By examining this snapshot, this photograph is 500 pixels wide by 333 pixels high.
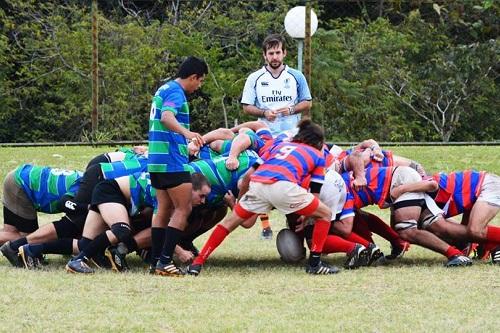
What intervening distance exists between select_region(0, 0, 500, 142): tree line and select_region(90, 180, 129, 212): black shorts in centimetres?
862

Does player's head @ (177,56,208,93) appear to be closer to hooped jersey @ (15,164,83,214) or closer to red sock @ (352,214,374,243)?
hooped jersey @ (15,164,83,214)

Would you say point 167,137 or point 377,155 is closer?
point 167,137

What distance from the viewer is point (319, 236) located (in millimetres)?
7254

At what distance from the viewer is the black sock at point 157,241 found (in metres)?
7.28

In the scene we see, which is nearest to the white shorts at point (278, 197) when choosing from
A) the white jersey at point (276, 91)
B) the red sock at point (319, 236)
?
the red sock at point (319, 236)

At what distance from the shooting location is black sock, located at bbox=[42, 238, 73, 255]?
7535 millimetres

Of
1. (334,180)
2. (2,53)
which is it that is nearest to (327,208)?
(334,180)

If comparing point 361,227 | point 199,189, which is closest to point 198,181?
point 199,189

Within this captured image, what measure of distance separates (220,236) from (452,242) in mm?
1823

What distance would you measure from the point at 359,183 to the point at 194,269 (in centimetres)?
145

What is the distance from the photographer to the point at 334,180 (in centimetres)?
766

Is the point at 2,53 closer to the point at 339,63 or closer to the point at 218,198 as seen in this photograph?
the point at 339,63

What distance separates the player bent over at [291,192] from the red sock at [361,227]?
0.83 metres

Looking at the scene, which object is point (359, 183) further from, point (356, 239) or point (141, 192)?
point (141, 192)
